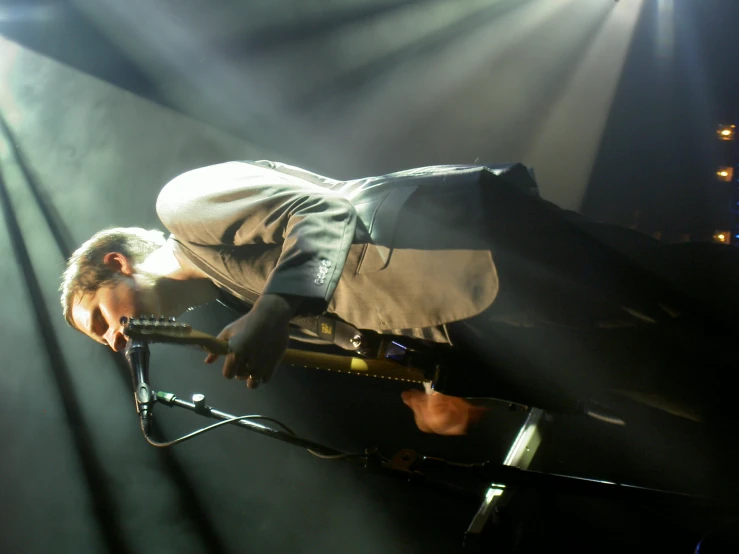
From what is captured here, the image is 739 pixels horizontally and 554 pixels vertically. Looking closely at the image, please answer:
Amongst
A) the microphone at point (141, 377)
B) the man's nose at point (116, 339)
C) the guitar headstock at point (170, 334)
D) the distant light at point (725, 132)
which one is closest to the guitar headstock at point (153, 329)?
the guitar headstock at point (170, 334)

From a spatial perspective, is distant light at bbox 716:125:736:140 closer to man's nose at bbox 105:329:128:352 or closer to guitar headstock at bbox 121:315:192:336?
guitar headstock at bbox 121:315:192:336

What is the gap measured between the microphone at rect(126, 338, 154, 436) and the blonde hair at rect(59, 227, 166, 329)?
1.38 feet

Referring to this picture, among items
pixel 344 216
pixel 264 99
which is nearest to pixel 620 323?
pixel 344 216

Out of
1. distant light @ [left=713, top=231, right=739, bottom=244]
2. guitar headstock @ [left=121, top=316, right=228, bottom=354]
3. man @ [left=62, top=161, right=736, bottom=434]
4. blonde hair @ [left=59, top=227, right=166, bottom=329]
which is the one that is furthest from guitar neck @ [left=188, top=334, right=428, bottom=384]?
distant light @ [left=713, top=231, right=739, bottom=244]

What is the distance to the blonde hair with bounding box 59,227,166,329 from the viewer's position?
1479 millimetres

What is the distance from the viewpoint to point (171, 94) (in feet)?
6.62

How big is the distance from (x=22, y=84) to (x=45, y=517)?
5.32ft

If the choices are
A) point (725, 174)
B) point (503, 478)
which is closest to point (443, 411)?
point (503, 478)

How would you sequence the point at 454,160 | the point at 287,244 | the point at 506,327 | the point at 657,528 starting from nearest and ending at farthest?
the point at 287,244 < the point at 506,327 < the point at 657,528 < the point at 454,160

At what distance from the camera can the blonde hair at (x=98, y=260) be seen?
148 cm

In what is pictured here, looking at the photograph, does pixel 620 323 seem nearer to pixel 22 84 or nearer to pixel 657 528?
pixel 657 528

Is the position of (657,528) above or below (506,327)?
below

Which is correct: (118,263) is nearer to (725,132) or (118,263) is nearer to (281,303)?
(281,303)

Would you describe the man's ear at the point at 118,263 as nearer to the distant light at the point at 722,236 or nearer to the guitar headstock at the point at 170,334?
the guitar headstock at the point at 170,334
